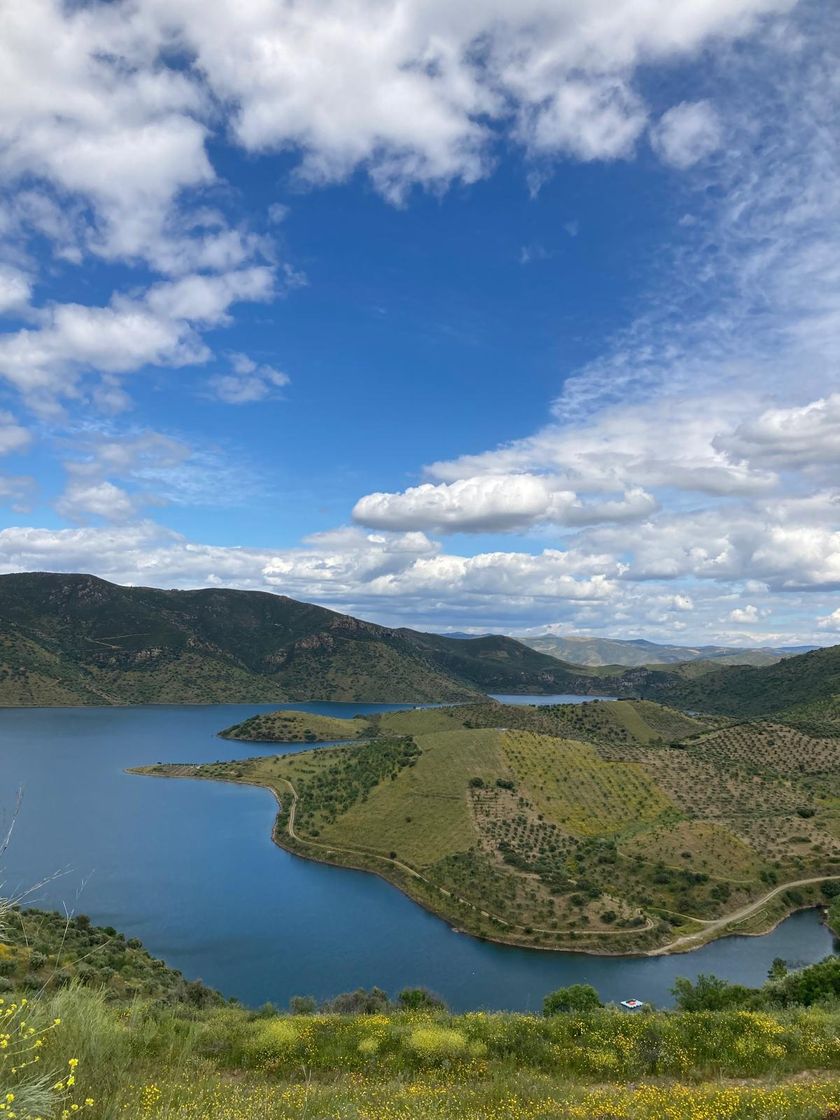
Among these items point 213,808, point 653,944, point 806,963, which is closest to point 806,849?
point 806,963

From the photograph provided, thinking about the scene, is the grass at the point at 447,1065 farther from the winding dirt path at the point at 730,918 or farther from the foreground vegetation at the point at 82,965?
the winding dirt path at the point at 730,918

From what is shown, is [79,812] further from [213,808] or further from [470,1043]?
[470,1043]

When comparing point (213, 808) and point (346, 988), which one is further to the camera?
point (213, 808)

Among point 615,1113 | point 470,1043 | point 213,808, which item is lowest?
point 213,808

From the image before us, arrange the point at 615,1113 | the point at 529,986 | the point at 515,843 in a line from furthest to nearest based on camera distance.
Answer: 1. the point at 515,843
2. the point at 529,986
3. the point at 615,1113

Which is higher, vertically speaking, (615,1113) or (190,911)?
(615,1113)

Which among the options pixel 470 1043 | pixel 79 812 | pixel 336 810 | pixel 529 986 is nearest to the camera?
pixel 470 1043

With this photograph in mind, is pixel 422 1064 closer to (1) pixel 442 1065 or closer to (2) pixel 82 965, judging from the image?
(1) pixel 442 1065
